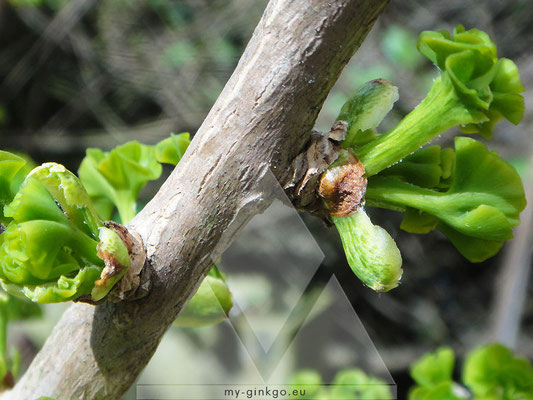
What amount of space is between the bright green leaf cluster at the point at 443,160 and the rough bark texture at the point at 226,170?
65 millimetres

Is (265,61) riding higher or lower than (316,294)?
higher

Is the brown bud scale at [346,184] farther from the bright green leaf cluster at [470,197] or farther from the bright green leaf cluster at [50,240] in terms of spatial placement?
the bright green leaf cluster at [50,240]

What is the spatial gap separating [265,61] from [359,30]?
0.07 m

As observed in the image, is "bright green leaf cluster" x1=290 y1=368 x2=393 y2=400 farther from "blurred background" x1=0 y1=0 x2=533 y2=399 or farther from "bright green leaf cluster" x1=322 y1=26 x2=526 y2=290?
"blurred background" x1=0 y1=0 x2=533 y2=399

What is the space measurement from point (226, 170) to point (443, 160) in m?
0.20

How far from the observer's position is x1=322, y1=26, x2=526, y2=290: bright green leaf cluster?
43cm

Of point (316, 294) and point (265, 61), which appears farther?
point (316, 294)

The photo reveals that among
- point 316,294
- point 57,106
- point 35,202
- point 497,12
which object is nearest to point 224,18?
point 57,106

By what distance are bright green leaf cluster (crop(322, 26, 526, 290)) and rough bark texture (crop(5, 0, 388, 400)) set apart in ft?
0.21

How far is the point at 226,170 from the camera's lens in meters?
0.43

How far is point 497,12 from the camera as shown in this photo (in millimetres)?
2439

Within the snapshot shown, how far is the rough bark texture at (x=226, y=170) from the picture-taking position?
Answer: 0.40m

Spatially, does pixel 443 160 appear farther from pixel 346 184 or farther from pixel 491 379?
pixel 491 379

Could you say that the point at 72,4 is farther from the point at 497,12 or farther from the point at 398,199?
the point at 398,199
